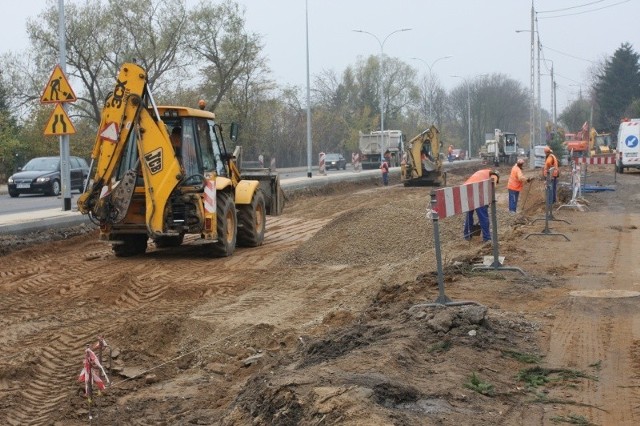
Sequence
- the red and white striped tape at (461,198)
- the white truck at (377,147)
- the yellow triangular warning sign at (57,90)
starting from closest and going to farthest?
the red and white striped tape at (461,198) → the yellow triangular warning sign at (57,90) → the white truck at (377,147)

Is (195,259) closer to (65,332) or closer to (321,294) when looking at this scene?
(321,294)

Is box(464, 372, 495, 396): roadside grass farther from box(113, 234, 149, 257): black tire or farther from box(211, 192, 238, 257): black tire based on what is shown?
box(113, 234, 149, 257): black tire

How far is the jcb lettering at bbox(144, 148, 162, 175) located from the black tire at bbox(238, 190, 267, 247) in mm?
2650

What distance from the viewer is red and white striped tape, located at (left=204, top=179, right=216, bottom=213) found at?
581 inches

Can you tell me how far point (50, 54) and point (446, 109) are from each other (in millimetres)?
88273

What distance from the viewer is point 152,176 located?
14.2 metres

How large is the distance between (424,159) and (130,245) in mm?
25387

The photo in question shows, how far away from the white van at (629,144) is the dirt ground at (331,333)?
30221mm

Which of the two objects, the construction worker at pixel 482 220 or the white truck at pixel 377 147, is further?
the white truck at pixel 377 147

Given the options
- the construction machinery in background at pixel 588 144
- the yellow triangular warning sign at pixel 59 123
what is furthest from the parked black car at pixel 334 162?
the yellow triangular warning sign at pixel 59 123

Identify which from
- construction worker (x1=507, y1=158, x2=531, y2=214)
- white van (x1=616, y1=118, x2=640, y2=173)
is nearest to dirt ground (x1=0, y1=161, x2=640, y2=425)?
construction worker (x1=507, y1=158, x2=531, y2=214)

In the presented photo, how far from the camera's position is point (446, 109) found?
5153 inches

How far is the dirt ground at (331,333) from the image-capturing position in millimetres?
5820

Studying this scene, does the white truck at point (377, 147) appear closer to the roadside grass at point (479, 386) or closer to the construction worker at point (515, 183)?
the construction worker at point (515, 183)
